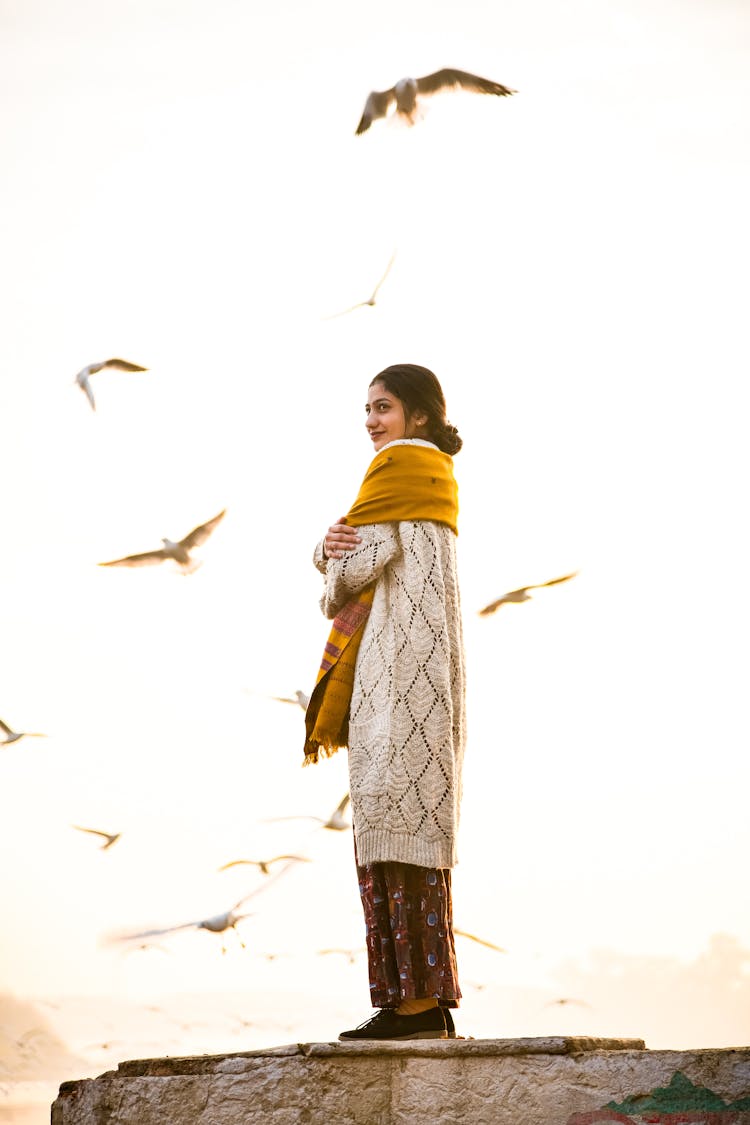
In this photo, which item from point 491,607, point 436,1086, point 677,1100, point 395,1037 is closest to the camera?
point 677,1100

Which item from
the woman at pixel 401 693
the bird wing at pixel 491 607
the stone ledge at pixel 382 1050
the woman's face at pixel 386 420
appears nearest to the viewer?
the stone ledge at pixel 382 1050

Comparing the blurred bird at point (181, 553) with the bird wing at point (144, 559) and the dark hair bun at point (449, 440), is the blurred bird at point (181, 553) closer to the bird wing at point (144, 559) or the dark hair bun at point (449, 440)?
the bird wing at point (144, 559)

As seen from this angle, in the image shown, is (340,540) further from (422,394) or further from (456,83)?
(456,83)

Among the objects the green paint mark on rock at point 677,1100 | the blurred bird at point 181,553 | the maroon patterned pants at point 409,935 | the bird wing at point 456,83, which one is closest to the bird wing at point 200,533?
the blurred bird at point 181,553

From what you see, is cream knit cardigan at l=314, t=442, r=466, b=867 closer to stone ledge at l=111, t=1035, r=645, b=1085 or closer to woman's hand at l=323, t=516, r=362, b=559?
woman's hand at l=323, t=516, r=362, b=559

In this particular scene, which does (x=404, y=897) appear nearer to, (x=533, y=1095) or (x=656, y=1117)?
(x=533, y=1095)

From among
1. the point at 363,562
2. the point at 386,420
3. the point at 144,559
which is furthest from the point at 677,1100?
the point at 144,559

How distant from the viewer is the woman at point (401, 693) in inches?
149

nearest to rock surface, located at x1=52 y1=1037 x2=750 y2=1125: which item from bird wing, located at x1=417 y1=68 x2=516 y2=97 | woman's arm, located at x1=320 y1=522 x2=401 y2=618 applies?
woman's arm, located at x1=320 y1=522 x2=401 y2=618

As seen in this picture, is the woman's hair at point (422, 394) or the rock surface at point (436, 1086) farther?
the woman's hair at point (422, 394)

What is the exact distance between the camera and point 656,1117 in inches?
121

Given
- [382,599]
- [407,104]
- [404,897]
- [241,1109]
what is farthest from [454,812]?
[407,104]

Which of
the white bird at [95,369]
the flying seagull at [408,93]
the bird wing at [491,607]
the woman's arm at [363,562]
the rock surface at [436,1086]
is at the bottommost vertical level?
the rock surface at [436,1086]

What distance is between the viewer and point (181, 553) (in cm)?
753
